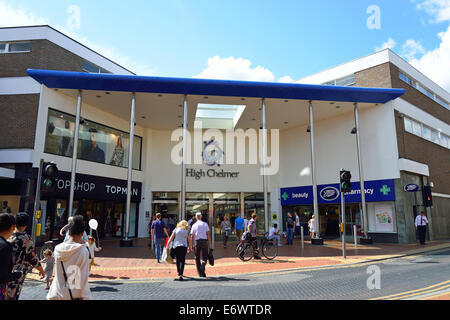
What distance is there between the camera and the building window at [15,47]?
17.3 m

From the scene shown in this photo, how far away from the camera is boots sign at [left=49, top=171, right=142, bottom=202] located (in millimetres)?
16797

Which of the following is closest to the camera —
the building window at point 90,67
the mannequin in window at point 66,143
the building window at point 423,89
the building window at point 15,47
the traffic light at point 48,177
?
the traffic light at point 48,177

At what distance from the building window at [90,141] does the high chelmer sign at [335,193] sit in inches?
437

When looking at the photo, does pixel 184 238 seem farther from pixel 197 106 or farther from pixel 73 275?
pixel 197 106

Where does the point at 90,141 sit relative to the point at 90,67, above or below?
below

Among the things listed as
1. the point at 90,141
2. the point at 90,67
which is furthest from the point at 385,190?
the point at 90,67

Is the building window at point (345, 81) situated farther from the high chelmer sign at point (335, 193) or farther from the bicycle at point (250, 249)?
the bicycle at point (250, 249)

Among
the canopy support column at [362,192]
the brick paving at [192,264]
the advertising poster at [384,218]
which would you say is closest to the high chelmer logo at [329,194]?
the canopy support column at [362,192]

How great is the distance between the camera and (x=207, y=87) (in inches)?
681

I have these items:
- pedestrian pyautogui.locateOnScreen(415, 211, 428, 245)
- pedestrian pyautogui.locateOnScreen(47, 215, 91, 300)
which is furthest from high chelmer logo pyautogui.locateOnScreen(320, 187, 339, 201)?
pedestrian pyautogui.locateOnScreen(47, 215, 91, 300)

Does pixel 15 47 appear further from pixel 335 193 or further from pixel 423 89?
pixel 423 89

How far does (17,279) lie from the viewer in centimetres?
371

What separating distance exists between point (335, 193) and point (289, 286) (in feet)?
47.9
